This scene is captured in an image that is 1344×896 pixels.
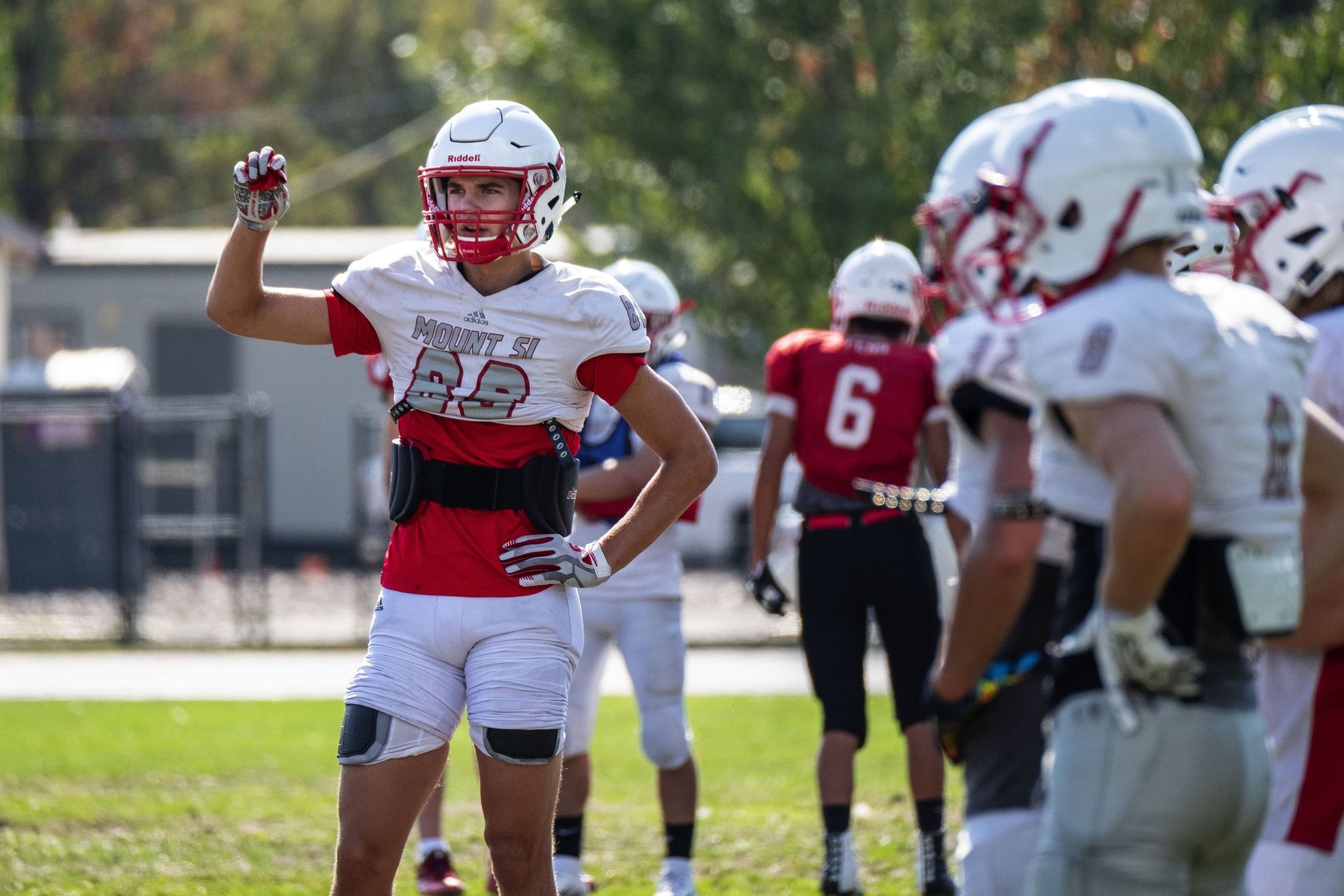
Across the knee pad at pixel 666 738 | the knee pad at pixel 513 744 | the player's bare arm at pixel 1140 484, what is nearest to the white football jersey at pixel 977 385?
the player's bare arm at pixel 1140 484

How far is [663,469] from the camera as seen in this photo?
4.41 meters

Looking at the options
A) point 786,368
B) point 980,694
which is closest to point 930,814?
point 786,368

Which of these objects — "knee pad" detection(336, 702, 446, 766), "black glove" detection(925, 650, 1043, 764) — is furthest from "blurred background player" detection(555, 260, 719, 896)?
"black glove" detection(925, 650, 1043, 764)

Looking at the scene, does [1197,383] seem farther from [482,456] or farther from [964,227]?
[482,456]

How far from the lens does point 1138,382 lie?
112 inches

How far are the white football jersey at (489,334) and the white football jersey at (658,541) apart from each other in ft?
6.63

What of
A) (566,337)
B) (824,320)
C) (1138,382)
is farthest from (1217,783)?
(824,320)

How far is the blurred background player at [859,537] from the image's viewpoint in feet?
20.8

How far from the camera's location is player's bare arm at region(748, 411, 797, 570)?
6508 millimetres

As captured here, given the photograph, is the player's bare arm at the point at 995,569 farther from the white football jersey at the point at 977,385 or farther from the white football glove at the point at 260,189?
the white football glove at the point at 260,189

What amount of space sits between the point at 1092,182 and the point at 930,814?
147 inches

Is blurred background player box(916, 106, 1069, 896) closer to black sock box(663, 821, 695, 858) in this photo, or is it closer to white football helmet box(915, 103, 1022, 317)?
white football helmet box(915, 103, 1022, 317)

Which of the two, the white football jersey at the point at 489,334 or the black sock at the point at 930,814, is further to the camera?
the black sock at the point at 930,814

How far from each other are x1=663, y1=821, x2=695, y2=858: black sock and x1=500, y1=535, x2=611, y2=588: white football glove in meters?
Result: 2.30
